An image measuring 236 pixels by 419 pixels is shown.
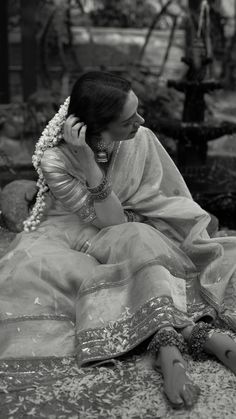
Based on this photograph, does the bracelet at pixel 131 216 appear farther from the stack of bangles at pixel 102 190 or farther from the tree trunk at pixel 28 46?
the tree trunk at pixel 28 46

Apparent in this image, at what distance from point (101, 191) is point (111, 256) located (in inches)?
12.1

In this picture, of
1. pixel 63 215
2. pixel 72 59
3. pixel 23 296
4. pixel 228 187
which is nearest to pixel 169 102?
pixel 72 59

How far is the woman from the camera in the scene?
113 inches

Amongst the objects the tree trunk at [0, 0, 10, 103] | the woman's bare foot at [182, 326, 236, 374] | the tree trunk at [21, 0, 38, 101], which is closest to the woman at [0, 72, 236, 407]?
the woman's bare foot at [182, 326, 236, 374]

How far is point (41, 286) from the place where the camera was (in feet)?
10.3

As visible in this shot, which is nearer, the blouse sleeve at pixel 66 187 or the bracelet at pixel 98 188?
the bracelet at pixel 98 188

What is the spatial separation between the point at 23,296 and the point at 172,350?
31.2 inches

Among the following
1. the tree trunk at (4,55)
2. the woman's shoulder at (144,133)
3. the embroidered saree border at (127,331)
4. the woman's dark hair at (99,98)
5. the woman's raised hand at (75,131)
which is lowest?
the tree trunk at (4,55)

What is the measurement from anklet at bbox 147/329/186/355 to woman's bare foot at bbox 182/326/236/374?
0.40 ft

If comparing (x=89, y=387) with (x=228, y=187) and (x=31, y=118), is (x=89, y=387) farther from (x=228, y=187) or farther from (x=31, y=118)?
(x=31, y=118)

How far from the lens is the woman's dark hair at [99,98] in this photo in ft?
10.3

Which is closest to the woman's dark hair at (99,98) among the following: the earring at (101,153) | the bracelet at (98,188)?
the earring at (101,153)

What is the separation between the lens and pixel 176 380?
2.56 meters

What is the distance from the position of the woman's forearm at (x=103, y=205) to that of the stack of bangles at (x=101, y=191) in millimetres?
14
